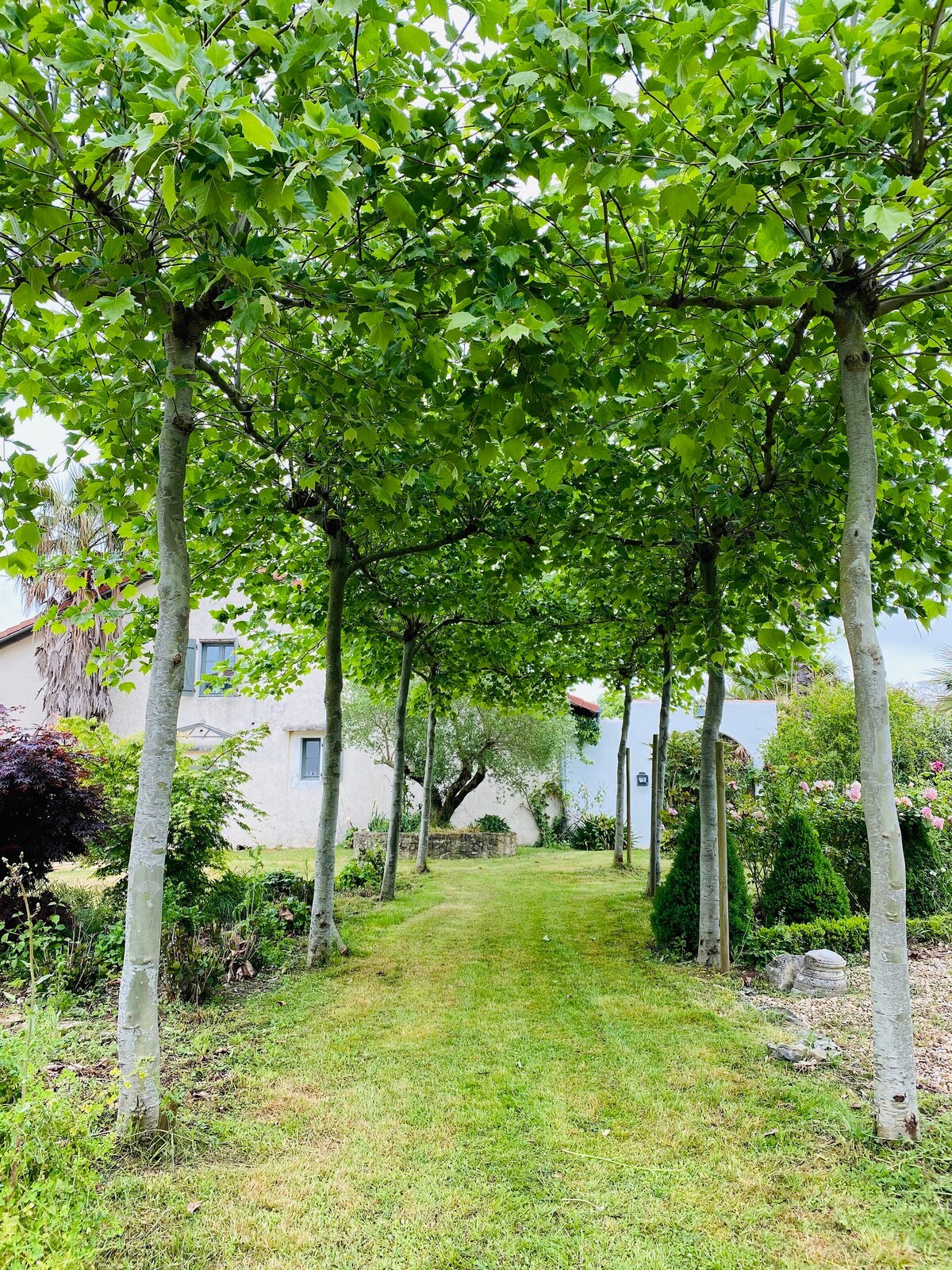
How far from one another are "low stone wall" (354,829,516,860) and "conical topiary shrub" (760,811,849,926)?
38.3 ft

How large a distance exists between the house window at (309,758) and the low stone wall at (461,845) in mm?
2532

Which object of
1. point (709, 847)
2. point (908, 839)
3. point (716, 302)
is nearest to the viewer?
point (716, 302)

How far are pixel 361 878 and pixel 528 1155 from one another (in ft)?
32.0

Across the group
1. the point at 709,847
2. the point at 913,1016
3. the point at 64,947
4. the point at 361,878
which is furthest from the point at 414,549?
the point at 361,878

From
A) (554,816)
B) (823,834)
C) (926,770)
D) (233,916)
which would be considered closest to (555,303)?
(233,916)

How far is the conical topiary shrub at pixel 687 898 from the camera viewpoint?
7.16 m

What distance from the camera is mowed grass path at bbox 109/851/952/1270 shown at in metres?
2.81

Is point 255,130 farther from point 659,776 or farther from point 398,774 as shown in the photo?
point 398,774

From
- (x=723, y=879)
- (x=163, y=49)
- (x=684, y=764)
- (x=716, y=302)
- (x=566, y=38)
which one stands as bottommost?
(x=723, y=879)

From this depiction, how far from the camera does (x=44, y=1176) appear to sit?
2818 mm

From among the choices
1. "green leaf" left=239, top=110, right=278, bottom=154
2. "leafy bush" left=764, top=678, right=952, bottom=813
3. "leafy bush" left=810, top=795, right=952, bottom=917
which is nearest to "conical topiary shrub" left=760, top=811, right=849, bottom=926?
"leafy bush" left=810, top=795, right=952, bottom=917

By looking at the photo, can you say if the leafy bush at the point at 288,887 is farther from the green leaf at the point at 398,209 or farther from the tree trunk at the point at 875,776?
the green leaf at the point at 398,209

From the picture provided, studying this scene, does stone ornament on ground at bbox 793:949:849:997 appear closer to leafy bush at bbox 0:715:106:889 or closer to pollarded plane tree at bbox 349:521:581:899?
pollarded plane tree at bbox 349:521:581:899

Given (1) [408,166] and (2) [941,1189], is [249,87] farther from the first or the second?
(2) [941,1189]
